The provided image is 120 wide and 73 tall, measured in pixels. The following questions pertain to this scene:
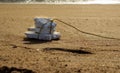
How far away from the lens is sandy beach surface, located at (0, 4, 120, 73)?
9.50 meters

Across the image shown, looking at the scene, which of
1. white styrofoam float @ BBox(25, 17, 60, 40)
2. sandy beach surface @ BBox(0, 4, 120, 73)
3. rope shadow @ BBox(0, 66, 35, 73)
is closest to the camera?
rope shadow @ BBox(0, 66, 35, 73)

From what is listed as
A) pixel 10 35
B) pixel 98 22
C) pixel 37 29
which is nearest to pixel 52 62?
pixel 37 29

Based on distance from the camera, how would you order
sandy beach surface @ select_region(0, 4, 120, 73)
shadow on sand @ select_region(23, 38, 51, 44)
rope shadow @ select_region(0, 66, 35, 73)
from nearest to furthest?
1. rope shadow @ select_region(0, 66, 35, 73)
2. sandy beach surface @ select_region(0, 4, 120, 73)
3. shadow on sand @ select_region(23, 38, 51, 44)

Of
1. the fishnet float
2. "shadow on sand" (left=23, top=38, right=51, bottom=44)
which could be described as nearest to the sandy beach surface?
"shadow on sand" (left=23, top=38, right=51, bottom=44)

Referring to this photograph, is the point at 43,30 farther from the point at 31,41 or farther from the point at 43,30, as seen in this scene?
the point at 31,41

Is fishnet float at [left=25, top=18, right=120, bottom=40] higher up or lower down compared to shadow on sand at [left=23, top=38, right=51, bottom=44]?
higher up

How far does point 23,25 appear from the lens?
17.2m

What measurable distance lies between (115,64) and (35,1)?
825 inches

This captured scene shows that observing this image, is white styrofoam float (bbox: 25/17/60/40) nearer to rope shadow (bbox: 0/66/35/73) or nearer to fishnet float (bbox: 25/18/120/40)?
fishnet float (bbox: 25/18/120/40)

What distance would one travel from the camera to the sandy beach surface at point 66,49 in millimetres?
9501

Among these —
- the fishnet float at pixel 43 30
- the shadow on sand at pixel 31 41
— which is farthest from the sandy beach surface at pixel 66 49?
the fishnet float at pixel 43 30

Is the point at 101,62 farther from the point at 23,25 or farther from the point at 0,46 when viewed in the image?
the point at 23,25

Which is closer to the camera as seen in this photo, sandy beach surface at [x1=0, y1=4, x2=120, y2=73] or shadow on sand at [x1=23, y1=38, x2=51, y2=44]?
sandy beach surface at [x1=0, y1=4, x2=120, y2=73]

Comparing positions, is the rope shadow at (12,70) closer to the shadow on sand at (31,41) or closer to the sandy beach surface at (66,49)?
the sandy beach surface at (66,49)
